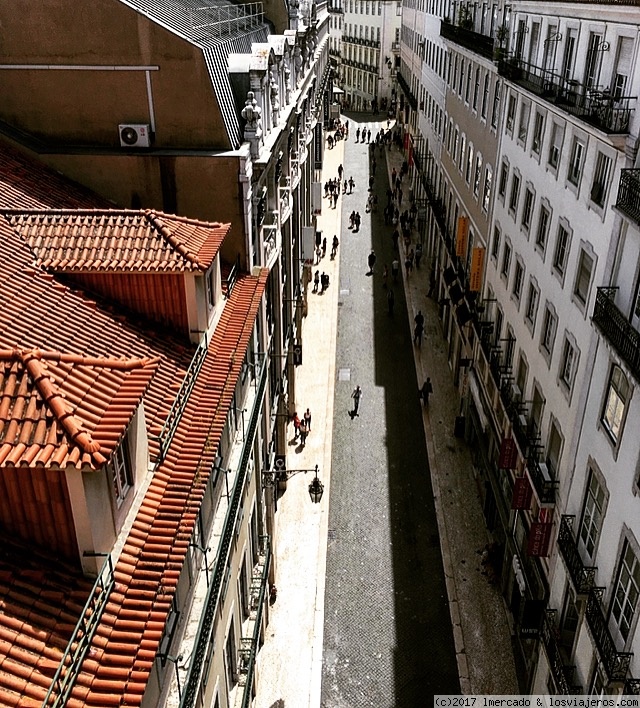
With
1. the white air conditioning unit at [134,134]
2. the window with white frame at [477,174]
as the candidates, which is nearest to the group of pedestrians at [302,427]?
the window with white frame at [477,174]

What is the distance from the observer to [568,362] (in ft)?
72.6

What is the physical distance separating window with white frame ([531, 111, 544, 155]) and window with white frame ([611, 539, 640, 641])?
15.5 m

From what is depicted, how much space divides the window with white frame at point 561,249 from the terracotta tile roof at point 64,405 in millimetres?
16069

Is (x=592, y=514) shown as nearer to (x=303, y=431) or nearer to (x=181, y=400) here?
(x=181, y=400)

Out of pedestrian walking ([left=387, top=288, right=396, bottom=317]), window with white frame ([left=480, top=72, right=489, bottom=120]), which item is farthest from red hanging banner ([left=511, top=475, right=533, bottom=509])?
pedestrian walking ([left=387, top=288, right=396, bottom=317])

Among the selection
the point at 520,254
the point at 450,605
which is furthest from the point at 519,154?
the point at 450,605

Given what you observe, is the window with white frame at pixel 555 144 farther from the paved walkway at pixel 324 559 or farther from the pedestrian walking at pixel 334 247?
the pedestrian walking at pixel 334 247

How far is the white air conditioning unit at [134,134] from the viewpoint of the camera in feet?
71.6

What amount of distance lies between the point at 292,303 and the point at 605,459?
2097 cm

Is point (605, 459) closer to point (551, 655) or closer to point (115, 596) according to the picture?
point (551, 655)

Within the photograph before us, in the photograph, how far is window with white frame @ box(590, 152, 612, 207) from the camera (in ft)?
63.8

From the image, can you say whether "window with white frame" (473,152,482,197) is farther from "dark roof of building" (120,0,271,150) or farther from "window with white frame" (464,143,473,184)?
"dark roof of building" (120,0,271,150)

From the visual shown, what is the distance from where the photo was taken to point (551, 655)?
20.2m

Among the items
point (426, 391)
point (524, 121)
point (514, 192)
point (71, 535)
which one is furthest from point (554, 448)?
point (71, 535)
